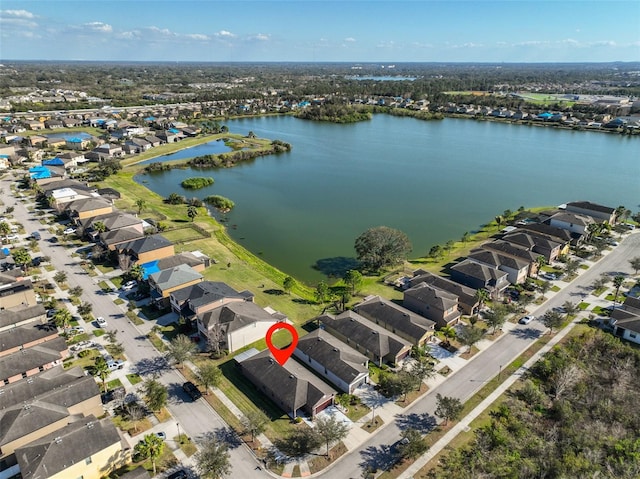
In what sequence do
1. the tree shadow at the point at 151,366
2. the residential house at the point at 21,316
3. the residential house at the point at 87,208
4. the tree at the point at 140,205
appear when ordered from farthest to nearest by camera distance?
the tree at the point at 140,205 < the residential house at the point at 87,208 < the residential house at the point at 21,316 < the tree shadow at the point at 151,366

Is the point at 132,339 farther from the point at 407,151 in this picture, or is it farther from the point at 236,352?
the point at 407,151

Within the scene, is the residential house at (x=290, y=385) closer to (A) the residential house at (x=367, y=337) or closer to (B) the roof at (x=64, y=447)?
(A) the residential house at (x=367, y=337)

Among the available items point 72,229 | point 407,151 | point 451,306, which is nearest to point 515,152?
point 407,151

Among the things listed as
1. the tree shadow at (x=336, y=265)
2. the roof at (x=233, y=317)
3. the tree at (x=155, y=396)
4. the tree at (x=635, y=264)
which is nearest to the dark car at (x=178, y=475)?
the tree at (x=155, y=396)

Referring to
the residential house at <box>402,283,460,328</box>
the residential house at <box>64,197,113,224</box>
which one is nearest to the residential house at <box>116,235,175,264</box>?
the residential house at <box>64,197,113,224</box>

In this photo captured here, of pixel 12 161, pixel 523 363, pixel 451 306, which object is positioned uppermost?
pixel 12 161
